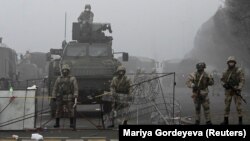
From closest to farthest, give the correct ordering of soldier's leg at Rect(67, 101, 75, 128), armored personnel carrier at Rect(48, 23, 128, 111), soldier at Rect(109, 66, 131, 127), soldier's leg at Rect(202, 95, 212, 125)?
1. soldier's leg at Rect(202, 95, 212, 125)
2. soldier at Rect(109, 66, 131, 127)
3. soldier's leg at Rect(67, 101, 75, 128)
4. armored personnel carrier at Rect(48, 23, 128, 111)

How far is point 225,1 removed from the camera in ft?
172

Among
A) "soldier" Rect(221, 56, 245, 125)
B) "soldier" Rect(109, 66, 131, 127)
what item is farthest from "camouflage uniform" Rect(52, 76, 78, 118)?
"soldier" Rect(221, 56, 245, 125)

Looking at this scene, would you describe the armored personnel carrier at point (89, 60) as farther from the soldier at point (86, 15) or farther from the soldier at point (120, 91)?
the soldier at point (120, 91)

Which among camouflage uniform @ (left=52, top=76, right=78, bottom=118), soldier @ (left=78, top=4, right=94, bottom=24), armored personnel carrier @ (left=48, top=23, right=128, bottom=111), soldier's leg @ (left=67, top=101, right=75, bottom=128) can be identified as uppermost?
soldier @ (left=78, top=4, right=94, bottom=24)

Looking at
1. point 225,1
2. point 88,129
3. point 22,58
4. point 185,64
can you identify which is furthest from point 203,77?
point 185,64

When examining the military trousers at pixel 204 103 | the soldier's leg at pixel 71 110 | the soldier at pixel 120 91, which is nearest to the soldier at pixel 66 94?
the soldier's leg at pixel 71 110

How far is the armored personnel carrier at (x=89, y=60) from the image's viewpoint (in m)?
18.2

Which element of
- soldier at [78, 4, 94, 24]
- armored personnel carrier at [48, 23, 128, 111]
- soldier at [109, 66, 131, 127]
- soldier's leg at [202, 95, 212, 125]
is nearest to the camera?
soldier's leg at [202, 95, 212, 125]

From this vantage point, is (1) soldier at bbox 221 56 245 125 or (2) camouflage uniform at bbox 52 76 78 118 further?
(2) camouflage uniform at bbox 52 76 78 118

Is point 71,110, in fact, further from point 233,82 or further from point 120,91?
point 233,82

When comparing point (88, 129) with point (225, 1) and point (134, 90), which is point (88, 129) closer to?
point (134, 90)

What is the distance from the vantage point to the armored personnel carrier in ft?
59.7

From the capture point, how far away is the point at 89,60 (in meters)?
19.4

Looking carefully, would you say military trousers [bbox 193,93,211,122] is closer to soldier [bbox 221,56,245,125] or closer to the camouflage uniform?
soldier [bbox 221,56,245,125]
